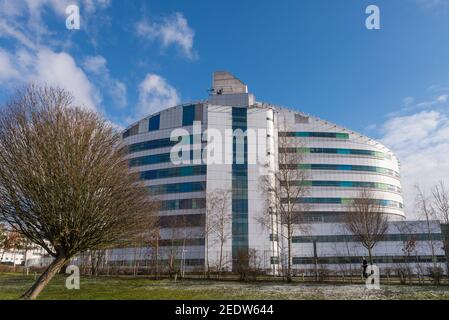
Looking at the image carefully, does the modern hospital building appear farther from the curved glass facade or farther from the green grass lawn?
the green grass lawn

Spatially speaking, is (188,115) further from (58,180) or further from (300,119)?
(58,180)

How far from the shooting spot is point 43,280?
18.5 m

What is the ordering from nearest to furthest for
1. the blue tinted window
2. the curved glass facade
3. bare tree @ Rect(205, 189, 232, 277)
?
bare tree @ Rect(205, 189, 232, 277), the curved glass facade, the blue tinted window

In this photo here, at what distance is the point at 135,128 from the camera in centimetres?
8019

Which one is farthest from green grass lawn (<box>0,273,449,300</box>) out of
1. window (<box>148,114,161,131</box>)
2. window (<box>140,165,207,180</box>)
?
window (<box>148,114,161,131</box>)

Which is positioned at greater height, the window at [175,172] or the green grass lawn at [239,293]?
the window at [175,172]

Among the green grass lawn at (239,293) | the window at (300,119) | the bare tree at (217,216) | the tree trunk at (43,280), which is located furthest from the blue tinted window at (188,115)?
the tree trunk at (43,280)

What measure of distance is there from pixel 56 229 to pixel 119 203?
11.7 feet

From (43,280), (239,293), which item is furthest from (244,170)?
(43,280)

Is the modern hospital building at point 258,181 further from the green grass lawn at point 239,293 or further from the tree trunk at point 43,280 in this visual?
the tree trunk at point 43,280

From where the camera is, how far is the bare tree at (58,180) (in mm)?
17484

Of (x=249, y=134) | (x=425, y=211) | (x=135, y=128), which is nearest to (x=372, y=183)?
(x=249, y=134)

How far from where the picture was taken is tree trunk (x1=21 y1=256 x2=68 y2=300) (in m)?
17.6
